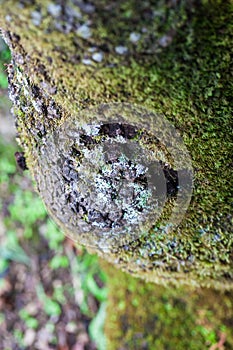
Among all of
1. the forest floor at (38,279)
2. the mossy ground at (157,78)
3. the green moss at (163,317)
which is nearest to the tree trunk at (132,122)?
the mossy ground at (157,78)

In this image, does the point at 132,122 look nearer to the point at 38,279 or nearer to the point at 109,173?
the point at 109,173

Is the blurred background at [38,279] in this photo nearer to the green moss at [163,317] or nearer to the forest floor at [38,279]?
the forest floor at [38,279]

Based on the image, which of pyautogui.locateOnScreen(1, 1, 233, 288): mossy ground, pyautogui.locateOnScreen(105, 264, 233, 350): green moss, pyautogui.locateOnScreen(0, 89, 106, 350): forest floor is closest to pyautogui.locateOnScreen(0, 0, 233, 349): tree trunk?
pyautogui.locateOnScreen(1, 1, 233, 288): mossy ground

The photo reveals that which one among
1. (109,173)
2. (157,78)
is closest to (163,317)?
(109,173)

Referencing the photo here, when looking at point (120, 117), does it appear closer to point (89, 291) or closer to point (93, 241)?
point (93, 241)

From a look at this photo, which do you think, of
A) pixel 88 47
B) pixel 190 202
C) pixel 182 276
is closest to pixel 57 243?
pixel 182 276

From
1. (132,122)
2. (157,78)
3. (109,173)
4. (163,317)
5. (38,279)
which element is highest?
(157,78)
